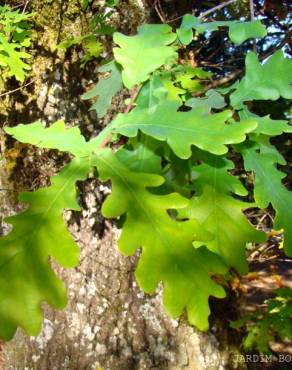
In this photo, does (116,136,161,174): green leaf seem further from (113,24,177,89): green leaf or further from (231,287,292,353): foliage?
(231,287,292,353): foliage

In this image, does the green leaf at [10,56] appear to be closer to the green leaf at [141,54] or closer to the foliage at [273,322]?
the green leaf at [141,54]

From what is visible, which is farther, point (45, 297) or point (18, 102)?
point (18, 102)

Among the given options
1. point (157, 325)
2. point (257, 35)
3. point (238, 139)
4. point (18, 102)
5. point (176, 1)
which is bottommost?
point (157, 325)

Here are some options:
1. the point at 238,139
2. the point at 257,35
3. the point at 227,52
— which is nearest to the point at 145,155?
the point at 238,139

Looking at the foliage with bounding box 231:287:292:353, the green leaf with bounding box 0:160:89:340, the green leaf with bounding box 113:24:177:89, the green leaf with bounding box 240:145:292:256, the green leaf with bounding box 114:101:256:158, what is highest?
the green leaf with bounding box 113:24:177:89

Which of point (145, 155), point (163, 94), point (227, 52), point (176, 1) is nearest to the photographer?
point (145, 155)

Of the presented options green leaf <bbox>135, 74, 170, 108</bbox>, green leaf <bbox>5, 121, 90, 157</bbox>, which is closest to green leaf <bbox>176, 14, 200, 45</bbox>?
green leaf <bbox>135, 74, 170, 108</bbox>

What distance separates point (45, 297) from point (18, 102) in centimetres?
208

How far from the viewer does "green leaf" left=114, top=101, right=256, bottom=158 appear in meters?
1.00

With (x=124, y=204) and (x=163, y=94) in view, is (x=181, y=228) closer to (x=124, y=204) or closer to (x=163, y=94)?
(x=124, y=204)

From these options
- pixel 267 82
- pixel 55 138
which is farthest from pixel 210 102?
pixel 55 138

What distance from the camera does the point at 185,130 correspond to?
1.04m

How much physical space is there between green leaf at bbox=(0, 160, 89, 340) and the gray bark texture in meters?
1.50

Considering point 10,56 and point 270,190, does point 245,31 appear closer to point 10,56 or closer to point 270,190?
point 270,190
